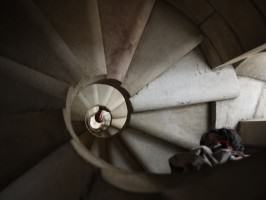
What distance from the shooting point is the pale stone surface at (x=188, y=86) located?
271 centimetres

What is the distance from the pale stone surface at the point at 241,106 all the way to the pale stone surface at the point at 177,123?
141 mm

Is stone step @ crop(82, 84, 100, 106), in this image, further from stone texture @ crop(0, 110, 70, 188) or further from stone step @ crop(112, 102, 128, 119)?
stone texture @ crop(0, 110, 70, 188)

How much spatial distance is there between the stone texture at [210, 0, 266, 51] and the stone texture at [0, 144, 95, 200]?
1333mm

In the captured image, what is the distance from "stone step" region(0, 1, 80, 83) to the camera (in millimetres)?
2002

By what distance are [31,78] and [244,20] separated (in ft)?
4.78

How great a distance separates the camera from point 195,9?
2.45 metres

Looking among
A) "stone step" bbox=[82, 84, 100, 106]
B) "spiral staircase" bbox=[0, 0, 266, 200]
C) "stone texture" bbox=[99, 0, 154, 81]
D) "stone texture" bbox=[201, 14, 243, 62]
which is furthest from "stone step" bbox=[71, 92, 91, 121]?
"stone texture" bbox=[201, 14, 243, 62]

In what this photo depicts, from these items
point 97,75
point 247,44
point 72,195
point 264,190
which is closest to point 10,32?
point 97,75

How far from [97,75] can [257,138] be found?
4.75ft

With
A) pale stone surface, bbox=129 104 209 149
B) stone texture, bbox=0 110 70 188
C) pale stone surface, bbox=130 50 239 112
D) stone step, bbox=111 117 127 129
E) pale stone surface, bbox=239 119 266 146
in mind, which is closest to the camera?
stone texture, bbox=0 110 70 188

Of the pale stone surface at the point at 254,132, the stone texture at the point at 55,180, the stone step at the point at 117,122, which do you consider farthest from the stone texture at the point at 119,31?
the stone step at the point at 117,122

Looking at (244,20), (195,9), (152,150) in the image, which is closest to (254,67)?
(195,9)

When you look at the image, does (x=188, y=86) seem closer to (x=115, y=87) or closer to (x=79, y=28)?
(x=115, y=87)

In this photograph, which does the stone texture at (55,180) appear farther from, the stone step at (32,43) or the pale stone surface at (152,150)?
the pale stone surface at (152,150)
